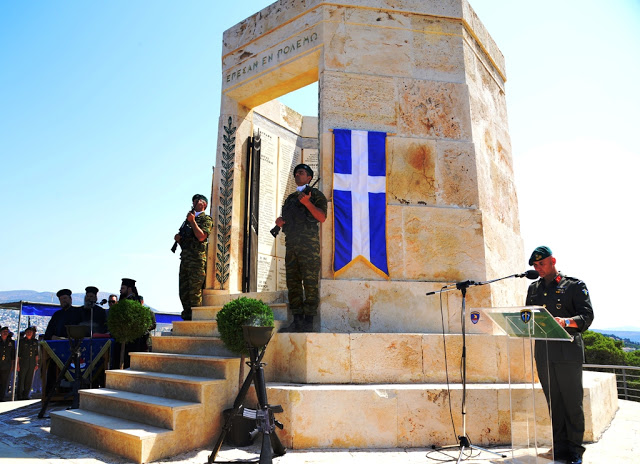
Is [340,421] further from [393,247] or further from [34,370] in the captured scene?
[34,370]

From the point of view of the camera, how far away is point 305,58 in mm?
7230

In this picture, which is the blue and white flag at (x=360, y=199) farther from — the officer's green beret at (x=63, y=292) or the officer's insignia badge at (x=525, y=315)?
the officer's green beret at (x=63, y=292)

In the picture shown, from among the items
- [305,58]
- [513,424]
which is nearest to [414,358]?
[513,424]

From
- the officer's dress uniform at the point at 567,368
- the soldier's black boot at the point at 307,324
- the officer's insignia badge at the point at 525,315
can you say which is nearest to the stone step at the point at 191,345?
the soldier's black boot at the point at 307,324

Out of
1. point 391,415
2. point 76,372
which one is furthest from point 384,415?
point 76,372

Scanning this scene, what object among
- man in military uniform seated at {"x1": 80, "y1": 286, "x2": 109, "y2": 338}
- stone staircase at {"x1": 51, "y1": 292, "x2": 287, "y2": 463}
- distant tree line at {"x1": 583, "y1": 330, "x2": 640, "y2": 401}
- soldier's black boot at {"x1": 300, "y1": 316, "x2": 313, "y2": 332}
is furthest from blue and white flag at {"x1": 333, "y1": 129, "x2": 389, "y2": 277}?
distant tree line at {"x1": 583, "y1": 330, "x2": 640, "y2": 401}

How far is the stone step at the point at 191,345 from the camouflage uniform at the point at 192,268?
2.74 ft

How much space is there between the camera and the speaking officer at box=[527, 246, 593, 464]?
429 cm

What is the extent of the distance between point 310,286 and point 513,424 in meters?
2.80

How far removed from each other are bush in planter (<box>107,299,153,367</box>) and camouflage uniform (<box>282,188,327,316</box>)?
2.69 m

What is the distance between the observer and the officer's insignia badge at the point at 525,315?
3.95 m

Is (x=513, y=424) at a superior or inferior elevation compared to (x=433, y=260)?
inferior

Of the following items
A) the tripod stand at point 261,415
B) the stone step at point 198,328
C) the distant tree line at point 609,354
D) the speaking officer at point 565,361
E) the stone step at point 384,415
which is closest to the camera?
the tripod stand at point 261,415

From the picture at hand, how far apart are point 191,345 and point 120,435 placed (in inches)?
68.3
